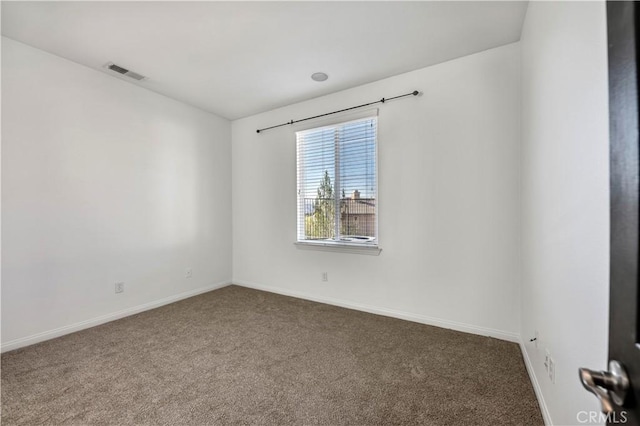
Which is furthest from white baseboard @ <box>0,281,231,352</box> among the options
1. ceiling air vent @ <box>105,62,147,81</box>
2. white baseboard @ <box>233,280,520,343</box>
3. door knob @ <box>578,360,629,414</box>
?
door knob @ <box>578,360,629,414</box>

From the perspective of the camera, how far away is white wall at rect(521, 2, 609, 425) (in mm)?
927

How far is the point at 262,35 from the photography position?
2447mm

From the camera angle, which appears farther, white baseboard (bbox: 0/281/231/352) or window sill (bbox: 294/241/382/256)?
window sill (bbox: 294/241/382/256)

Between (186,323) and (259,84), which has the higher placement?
(259,84)

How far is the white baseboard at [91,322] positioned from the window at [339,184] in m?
1.80

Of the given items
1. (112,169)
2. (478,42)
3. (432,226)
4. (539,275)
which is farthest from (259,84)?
(539,275)

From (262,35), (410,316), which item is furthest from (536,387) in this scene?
(262,35)

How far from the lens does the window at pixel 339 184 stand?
11.3 ft

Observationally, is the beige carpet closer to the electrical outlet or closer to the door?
the electrical outlet

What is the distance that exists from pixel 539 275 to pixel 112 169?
13.3ft

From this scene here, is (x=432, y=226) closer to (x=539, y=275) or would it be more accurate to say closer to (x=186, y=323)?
(x=539, y=275)

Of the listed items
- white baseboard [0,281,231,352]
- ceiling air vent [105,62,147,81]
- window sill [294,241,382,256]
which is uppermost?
ceiling air vent [105,62,147,81]

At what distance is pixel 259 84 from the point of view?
11.1 ft

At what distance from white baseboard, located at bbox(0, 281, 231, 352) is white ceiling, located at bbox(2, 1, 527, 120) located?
8.75 feet
